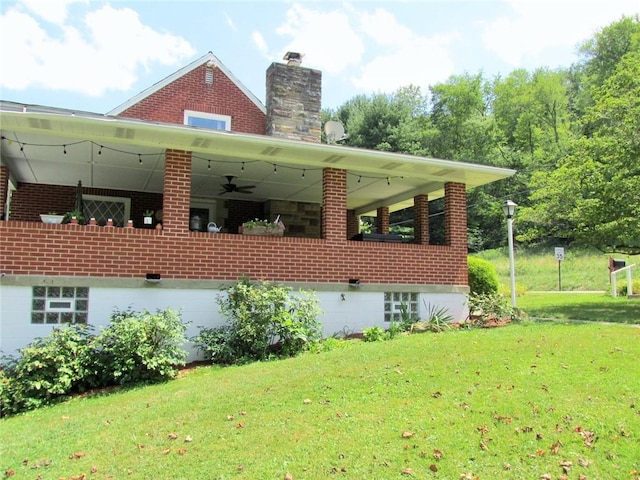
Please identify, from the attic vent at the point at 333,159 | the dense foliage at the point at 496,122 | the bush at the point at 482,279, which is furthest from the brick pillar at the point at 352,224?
the dense foliage at the point at 496,122

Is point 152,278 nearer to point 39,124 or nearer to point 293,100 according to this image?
point 39,124

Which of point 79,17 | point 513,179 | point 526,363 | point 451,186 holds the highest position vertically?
point 513,179

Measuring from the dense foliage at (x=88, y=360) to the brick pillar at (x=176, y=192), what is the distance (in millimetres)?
1965

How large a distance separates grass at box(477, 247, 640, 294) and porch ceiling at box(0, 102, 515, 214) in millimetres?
13157

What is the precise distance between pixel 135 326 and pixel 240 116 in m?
9.69

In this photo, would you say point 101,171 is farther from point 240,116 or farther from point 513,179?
point 513,179

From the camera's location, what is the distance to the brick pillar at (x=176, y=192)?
9414 mm

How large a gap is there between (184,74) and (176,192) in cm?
738

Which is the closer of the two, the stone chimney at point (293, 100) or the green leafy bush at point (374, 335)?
the green leafy bush at point (374, 335)

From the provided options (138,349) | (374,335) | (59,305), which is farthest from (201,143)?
(374,335)

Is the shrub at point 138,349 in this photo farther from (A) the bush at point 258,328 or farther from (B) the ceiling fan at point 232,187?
(B) the ceiling fan at point 232,187

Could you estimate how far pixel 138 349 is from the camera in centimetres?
752

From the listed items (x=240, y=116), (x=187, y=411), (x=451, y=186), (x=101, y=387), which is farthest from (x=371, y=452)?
(x=240, y=116)

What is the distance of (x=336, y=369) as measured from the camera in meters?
7.03
